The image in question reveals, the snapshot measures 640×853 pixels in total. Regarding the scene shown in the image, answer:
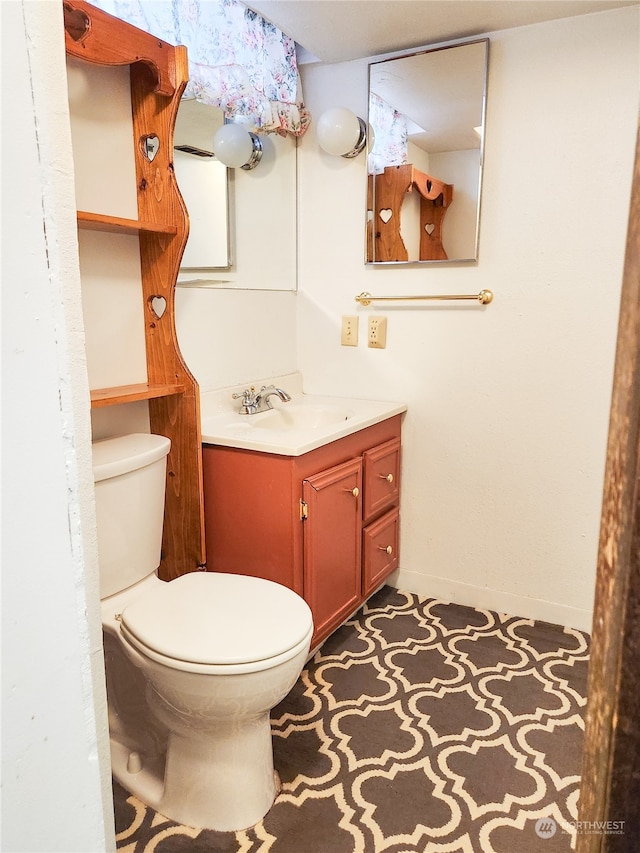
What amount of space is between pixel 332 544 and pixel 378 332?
2.93 ft

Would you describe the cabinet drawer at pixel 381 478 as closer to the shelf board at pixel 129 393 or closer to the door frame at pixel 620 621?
the shelf board at pixel 129 393

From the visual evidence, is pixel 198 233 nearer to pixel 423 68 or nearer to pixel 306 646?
pixel 423 68

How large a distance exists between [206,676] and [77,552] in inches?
26.1

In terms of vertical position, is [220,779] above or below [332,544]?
below

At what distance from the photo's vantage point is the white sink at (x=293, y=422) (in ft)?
5.99

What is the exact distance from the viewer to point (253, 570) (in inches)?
75.5

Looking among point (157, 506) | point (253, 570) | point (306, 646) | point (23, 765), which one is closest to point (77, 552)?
point (23, 765)

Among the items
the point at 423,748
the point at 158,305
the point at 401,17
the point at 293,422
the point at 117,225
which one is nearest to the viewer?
the point at 117,225

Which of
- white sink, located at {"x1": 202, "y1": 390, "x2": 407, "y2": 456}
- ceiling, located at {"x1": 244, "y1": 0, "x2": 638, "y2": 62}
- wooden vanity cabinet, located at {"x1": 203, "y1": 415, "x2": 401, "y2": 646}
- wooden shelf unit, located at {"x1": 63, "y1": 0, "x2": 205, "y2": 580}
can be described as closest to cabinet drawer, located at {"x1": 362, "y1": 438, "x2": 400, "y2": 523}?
wooden vanity cabinet, located at {"x1": 203, "y1": 415, "x2": 401, "y2": 646}

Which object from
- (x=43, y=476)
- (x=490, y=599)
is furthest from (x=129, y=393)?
(x=490, y=599)

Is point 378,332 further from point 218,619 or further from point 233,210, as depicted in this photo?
point 218,619

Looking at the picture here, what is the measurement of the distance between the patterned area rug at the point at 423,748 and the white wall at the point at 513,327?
291mm

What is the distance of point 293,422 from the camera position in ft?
7.72

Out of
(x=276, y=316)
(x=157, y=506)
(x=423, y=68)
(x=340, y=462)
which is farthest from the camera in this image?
(x=276, y=316)
